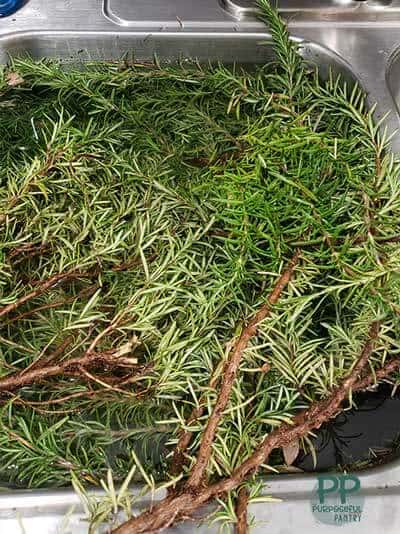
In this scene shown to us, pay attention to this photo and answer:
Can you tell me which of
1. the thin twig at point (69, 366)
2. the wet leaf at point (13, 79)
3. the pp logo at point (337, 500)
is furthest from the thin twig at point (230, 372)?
the wet leaf at point (13, 79)

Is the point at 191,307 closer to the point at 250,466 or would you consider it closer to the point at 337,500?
the point at 250,466

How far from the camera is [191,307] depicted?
85cm

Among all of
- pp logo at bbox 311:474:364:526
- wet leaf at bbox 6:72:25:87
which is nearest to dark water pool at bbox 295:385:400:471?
pp logo at bbox 311:474:364:526

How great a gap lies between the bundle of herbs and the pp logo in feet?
0.22

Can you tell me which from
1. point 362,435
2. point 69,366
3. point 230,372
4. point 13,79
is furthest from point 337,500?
point 13,79

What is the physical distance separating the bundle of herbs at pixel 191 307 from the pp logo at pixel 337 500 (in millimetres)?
67

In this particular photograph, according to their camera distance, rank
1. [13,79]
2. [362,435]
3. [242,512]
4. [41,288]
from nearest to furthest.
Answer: [242,512], [41,288], [362,435], [13,79]

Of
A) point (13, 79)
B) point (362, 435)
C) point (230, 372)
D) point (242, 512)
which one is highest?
point (13, 79)

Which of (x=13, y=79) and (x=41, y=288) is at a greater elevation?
(x=13, y=79)

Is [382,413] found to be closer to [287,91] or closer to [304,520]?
[304,520]

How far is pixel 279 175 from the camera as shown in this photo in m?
0.78

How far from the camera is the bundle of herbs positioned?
76 cm

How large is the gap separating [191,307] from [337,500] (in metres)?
0.35

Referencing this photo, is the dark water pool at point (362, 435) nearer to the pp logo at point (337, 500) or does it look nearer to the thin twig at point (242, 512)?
the pp logo at point (337, 500)
